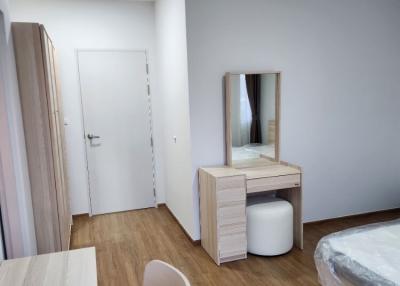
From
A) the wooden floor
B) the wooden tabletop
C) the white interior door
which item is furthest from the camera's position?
the white interior door

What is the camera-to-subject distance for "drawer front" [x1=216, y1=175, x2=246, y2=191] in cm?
284

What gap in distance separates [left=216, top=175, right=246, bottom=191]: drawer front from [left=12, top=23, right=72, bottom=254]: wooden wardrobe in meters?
1.35

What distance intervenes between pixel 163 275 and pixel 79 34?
3414mm

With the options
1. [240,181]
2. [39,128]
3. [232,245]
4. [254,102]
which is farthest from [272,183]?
[39,128]

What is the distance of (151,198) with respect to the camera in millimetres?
4492

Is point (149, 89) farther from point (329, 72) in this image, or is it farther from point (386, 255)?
point (386, 255)

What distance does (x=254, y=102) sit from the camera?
3270 mm

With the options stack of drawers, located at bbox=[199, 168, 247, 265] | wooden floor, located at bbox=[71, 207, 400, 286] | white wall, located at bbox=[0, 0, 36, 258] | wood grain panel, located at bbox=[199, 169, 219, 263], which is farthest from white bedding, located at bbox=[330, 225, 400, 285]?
white wall, located at bbox=[0, 0, 36, 258]

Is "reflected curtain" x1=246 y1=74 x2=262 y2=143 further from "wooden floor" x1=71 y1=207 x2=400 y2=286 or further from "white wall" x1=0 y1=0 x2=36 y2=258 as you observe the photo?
"white wall" x1=0 y1=0 x2=36 y2=258

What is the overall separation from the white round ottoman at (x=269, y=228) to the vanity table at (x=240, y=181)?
0.10 m

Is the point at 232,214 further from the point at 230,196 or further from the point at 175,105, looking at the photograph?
the point at 175,105

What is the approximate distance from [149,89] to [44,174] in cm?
201

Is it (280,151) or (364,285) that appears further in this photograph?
(280,151)

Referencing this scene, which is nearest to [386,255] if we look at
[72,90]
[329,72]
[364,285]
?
[364,285]
